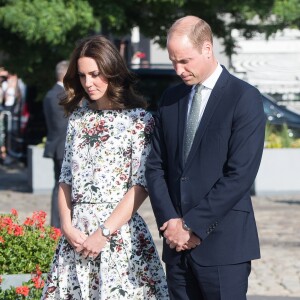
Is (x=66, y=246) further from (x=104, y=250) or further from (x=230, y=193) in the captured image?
Result: (x=230, y=193)

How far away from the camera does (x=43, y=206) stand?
1423cm

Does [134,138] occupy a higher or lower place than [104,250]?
higher

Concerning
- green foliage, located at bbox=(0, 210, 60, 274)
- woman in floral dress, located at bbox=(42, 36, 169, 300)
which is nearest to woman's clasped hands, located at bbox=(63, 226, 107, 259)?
woman in floral dress, located at bbox=(42, 36, 169, 300)

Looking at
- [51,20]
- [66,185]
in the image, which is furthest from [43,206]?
[66,185]

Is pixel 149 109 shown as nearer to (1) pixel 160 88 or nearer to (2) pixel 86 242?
(1) pixel 160 88

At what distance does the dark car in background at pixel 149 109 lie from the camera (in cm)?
1830

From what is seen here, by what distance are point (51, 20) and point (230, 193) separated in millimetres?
10588

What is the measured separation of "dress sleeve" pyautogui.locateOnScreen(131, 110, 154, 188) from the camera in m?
4.87

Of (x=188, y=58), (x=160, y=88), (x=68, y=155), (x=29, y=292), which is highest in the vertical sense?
(x=188, y=58)

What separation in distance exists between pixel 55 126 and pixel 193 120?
6813 millimetres

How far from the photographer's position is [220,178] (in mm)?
4484

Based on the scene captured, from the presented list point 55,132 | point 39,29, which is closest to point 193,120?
point 55,132

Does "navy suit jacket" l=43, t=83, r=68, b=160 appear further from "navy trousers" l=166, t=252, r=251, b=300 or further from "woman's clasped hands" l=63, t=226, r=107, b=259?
"navy trousers" l=166, t=252, r=251, b=300

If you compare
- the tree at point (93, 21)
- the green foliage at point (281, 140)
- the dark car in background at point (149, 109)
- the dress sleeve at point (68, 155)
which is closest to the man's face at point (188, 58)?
the dress sleeve at point (68, 155)
